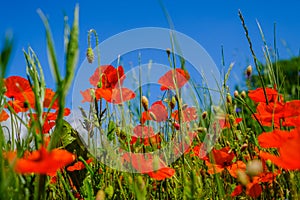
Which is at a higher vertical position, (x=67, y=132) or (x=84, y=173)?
(x=67, y=132)

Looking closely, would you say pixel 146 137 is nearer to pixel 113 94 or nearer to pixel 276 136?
pixel 113 94

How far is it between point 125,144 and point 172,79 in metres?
0.27

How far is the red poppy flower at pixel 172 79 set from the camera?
4.64 ft

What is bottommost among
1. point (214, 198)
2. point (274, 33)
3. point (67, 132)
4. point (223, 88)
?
point (214, 198)

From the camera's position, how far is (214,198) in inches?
50.2

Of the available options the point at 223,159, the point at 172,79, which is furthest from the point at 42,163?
the point at 172,79

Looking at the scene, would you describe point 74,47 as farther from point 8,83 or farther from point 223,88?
point 223,88

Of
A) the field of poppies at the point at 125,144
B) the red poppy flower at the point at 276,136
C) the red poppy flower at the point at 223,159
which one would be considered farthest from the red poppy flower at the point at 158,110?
the red poppy flower at the point at 276,136

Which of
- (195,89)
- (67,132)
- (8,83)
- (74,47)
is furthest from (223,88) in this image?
(74,47)

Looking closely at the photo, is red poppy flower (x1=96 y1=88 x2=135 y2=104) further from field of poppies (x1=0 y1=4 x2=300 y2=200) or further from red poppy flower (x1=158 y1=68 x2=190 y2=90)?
red poppy flower (x1=158 y1=68 x2=190 y2=90)

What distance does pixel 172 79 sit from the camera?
4.80 ft

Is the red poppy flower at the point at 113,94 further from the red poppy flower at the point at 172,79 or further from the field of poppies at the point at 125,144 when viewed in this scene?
the red poppy flower at the point at 172,79

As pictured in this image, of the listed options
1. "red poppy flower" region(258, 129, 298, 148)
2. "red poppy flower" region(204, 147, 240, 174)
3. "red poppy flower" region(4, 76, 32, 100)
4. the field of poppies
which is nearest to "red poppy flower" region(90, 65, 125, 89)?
the field of poppies

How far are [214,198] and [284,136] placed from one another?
453 mm
